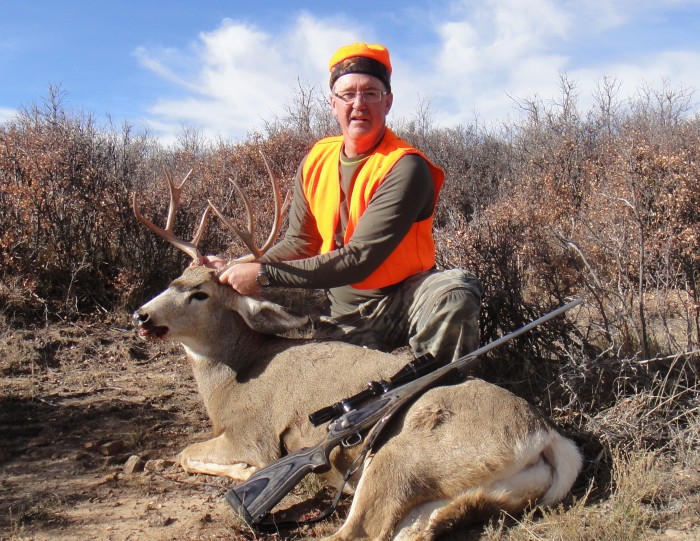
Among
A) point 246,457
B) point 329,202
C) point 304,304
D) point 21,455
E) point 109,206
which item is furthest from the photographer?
point 109,206

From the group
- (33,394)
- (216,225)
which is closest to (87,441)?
(33,394)

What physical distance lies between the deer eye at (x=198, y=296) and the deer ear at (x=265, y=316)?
167 millimetres

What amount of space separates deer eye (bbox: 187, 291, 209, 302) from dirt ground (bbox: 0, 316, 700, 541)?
919mm

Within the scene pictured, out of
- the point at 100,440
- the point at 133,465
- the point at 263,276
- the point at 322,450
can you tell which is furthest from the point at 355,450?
the point at 100,440

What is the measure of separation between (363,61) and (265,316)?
1.62 meters

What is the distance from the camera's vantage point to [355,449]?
3479 millimetres

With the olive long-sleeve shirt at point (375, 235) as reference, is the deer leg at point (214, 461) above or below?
below

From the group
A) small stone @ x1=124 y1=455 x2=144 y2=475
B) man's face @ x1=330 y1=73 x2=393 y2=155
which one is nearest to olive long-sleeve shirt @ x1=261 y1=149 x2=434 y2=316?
man's face @ x1=330 y1=73 x2=393 y2=155

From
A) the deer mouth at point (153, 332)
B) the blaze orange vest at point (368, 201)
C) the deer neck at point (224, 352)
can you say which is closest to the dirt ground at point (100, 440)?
the deer neck at point (224, 352)

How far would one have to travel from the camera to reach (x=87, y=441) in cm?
443

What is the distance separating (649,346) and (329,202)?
86.9 inches

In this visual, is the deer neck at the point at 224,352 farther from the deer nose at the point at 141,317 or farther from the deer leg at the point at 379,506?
the deer leg at the point at 379,506

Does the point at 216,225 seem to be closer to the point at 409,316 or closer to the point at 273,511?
the point at 409,316

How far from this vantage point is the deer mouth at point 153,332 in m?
4.15
